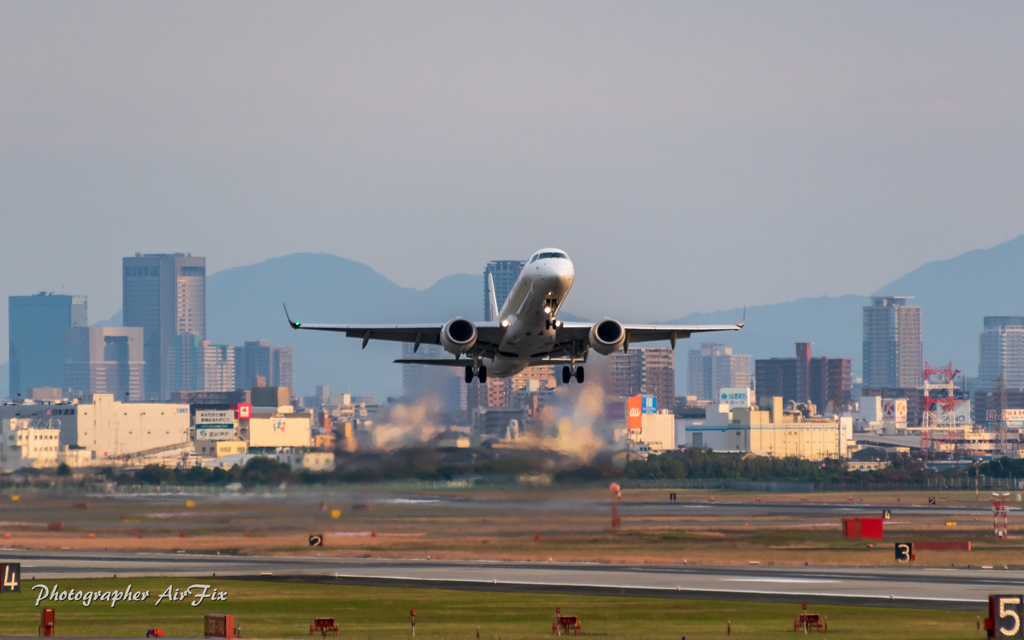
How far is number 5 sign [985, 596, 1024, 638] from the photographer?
189 ft

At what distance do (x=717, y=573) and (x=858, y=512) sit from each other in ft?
187

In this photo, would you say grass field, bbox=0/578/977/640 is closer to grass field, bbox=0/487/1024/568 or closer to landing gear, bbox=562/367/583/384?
landing gear, bbox=562/367/583/384

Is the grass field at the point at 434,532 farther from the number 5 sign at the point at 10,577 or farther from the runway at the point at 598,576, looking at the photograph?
the number 5 sign at the point at 10,577

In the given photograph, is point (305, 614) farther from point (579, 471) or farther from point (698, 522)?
point (698, 522)

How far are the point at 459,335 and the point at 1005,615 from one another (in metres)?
26.7

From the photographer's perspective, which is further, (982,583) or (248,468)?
(248,468)

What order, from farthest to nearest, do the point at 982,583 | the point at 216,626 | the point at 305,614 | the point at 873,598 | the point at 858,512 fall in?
the point at 858,512, the point at 982,583, the point at 873,598, the point at 305,614, the point at 216,626

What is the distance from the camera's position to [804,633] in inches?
2468

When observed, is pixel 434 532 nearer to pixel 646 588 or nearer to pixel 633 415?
pixel 646 588

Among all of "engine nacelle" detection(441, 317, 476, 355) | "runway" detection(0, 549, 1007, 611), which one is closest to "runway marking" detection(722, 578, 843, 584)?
"runway" detection(0, 549, 1007, 611)

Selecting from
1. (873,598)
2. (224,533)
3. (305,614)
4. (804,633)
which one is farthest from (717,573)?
(224,533)

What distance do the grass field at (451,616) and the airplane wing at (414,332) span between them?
13.3m

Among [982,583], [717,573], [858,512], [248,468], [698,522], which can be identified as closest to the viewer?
[982,583]

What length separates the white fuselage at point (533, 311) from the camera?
60.5 meters
